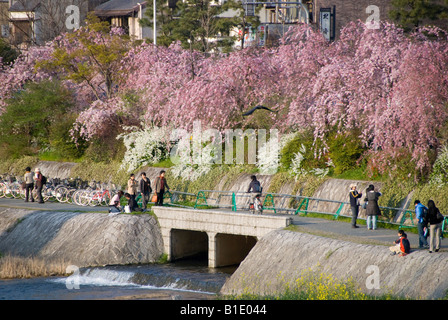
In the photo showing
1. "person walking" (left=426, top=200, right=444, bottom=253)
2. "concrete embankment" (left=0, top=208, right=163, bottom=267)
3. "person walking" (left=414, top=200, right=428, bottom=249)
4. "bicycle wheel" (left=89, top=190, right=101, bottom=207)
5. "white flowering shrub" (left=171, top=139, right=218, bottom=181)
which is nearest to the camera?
"person walking" (left=426, top=200, right=444, bottom=253)

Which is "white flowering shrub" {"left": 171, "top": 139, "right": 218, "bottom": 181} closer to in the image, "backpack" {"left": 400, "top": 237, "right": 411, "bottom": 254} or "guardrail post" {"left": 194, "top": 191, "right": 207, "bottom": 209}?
"guardrail post" {"left": 194, "top": 191, "right": 207, "bottom": 209}

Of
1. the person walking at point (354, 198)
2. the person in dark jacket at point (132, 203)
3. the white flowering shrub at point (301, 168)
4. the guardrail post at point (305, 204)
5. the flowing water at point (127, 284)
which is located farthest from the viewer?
the white flowering shrub at point (301, 168)

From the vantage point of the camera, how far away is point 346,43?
106 feet

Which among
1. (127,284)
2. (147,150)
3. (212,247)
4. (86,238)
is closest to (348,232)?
(212,247)

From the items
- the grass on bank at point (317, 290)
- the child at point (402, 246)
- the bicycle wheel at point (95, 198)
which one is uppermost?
the child at point (402, 246)

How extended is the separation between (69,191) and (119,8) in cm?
3587

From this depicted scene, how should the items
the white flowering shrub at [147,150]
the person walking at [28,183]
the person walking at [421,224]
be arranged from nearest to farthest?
the person walking at [421,224] → the person walking at [28,183] → the white flowering shrub at [147,150]

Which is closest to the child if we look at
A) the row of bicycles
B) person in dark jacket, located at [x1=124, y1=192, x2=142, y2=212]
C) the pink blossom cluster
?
the pink blossom cluster

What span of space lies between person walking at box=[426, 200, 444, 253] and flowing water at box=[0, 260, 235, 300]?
7.14 metres

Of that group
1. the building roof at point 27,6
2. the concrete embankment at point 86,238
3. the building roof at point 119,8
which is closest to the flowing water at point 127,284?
the concrete embankment at point 86,238

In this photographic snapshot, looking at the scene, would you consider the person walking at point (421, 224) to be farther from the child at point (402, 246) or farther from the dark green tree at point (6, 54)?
the dark green tree at point (6, 54)

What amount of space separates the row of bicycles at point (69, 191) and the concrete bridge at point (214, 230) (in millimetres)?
4758

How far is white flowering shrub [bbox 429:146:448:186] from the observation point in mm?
25438

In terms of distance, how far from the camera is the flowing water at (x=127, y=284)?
23.5 m
